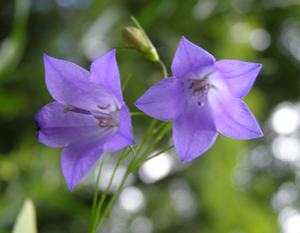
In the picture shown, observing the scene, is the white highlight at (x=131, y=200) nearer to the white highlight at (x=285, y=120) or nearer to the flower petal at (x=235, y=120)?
the white highlight at (x=285, y=120)

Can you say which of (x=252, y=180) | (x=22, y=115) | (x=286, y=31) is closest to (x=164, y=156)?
(x=252, y=180)

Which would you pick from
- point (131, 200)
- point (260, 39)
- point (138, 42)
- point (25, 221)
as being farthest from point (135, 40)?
point (260, 39)

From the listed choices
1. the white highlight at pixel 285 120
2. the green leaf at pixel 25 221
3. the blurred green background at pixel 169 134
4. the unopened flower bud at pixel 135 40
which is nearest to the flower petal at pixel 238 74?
the unopened flower bud at pixel 135 40

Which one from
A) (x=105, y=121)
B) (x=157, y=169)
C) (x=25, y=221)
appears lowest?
(x=157, y=169)

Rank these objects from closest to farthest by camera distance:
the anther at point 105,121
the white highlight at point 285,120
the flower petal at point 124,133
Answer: the flower petal at point 124,133
the anther at point 105,121
the white highlight at point 285,120

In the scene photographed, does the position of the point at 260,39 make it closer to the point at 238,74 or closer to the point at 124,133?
the point at 238,74

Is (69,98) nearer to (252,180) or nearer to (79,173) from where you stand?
(79,173)
